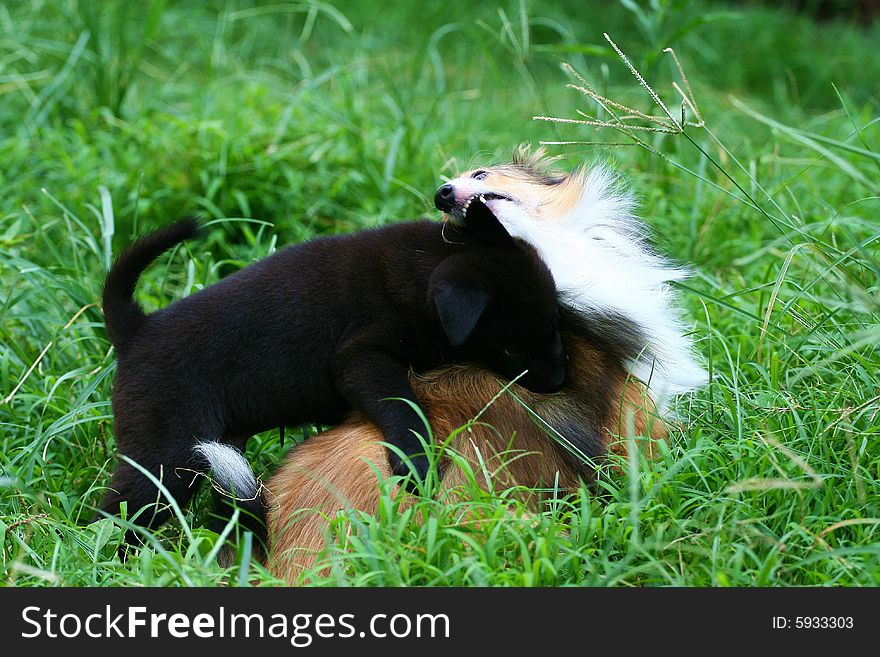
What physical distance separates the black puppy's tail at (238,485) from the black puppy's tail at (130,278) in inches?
→ 21.8

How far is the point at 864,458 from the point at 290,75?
560 centimetres

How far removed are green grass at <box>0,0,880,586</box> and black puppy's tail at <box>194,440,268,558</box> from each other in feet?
0.61

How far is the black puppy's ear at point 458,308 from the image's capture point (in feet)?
10.1

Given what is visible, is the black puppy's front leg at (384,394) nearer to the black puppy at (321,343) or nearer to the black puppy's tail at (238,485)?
the black puppy at (321,343)

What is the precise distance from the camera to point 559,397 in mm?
3328

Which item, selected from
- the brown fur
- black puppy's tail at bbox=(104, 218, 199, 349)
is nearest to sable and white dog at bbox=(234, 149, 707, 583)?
the brown fur

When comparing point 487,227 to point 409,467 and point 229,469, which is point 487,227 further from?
point 229,469

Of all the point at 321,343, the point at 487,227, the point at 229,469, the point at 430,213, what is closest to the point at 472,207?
the point at 487,227

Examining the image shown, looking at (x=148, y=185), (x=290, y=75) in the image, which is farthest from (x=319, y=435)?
(x=290, y=75)

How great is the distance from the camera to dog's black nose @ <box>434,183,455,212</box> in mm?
3536

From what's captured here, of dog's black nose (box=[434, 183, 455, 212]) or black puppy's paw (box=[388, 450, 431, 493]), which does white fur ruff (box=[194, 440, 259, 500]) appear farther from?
dog's black nose (box=[434, 183, 455, 212])

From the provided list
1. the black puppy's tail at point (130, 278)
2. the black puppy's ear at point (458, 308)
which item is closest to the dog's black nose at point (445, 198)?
the black puppy's ear at point (458, 308)

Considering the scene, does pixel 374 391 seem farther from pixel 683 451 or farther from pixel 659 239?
pixel 659 239
